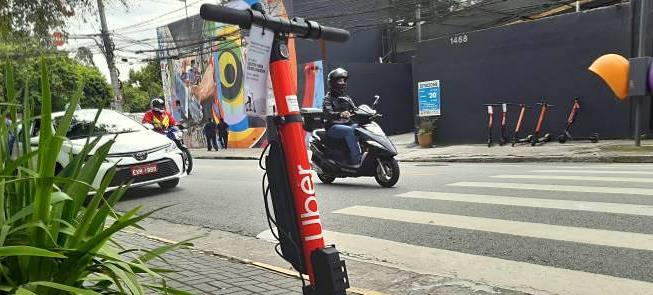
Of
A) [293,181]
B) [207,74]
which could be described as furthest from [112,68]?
[293,181]

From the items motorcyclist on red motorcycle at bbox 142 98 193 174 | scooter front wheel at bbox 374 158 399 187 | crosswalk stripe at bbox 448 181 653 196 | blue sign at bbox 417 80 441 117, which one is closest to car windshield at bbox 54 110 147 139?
motorcyclist on red motorcycle at bbox 142 98 193 174

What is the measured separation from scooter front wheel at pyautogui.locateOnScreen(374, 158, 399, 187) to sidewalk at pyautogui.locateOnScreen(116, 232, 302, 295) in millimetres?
4044

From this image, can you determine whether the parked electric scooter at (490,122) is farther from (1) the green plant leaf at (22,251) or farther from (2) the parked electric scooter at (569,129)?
(1) the green plant leaf at (22,251)

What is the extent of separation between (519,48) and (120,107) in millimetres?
16516

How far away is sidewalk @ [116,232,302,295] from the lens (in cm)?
386

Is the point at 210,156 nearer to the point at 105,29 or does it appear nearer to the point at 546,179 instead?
the point at 105,29

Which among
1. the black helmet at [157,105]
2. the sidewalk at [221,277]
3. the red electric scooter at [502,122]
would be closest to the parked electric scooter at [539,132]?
the red electric scooter at [502,122]

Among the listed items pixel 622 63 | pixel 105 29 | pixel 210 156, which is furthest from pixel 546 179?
pixel 105 29

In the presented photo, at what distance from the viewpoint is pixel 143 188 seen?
10.0 m

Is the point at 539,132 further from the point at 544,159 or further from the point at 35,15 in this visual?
the point at 35,15

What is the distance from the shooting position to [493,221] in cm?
589

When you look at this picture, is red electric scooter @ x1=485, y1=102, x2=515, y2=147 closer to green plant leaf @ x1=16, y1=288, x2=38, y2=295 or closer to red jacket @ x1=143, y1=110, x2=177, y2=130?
red jacket @ x1=143, y1=110, x2=177, y2=130

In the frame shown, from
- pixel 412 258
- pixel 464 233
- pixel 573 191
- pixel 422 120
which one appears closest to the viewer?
pixel 412 258

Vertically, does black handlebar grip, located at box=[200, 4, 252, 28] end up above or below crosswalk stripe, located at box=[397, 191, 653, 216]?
above
